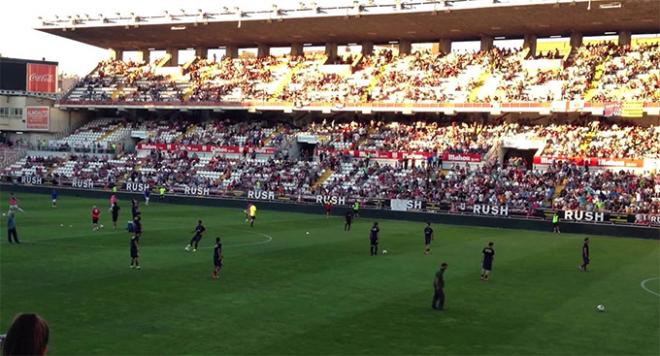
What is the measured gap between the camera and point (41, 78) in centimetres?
8531

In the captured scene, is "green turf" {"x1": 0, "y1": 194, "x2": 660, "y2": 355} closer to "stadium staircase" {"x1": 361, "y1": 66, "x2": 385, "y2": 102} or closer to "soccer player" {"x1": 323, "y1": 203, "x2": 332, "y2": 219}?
"soccer player" {"x1": 323, "y1": 203, "x2": 332, "y2": 219}

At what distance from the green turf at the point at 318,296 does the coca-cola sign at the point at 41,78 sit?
50.3 meters

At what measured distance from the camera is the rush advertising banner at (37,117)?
84125mm

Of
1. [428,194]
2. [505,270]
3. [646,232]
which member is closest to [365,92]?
[428,194]

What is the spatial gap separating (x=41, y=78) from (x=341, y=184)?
4295 cm

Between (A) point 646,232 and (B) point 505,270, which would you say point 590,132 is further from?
(B) point 505,270

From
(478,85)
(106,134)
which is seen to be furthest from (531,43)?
(106,134)

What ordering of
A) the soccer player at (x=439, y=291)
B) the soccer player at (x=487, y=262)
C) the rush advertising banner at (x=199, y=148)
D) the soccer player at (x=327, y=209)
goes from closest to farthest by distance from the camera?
the soccer player at (x=439, y=291)
the soccer player at (x=487, y=262)
the soccer player at (x=327, y=209)
the rush advertising banner at (x=199, y=148)

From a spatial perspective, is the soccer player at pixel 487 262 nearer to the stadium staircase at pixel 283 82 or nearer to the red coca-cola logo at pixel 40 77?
the stadium staircase at pixel 283 82

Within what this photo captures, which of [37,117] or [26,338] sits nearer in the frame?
[26,338]

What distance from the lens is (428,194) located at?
55156mm

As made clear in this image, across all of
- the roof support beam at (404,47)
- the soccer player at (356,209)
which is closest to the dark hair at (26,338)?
the soccer player at (356,209)

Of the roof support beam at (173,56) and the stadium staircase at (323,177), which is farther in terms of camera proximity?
the roof support beam at (173,56)

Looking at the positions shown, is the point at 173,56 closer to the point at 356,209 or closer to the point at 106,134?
the point at 106,134
